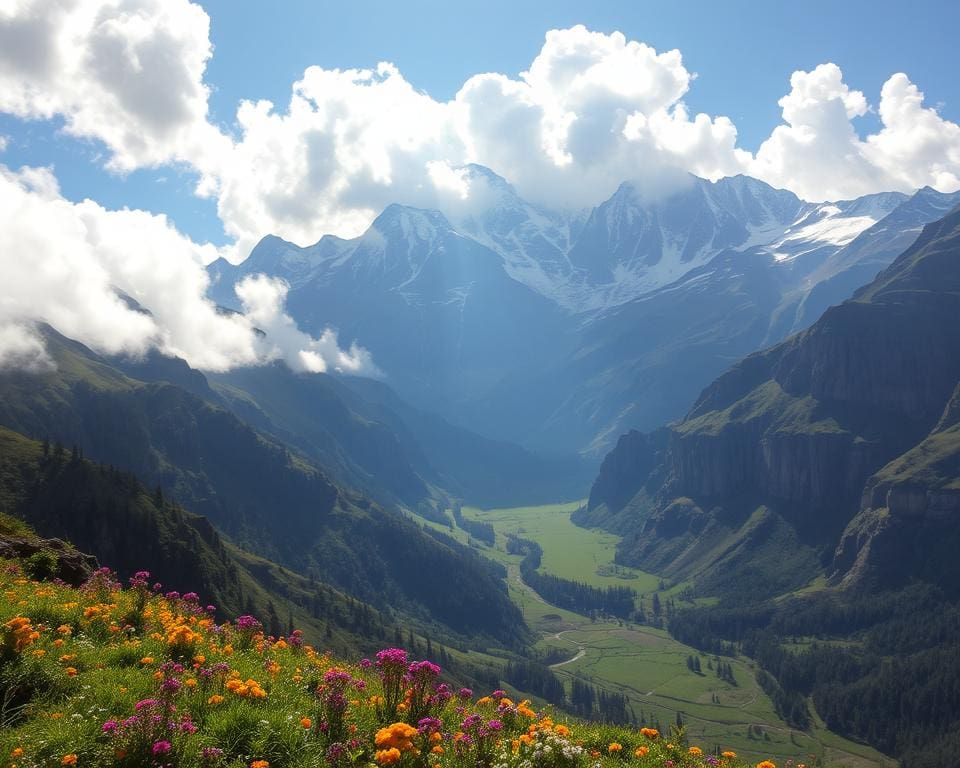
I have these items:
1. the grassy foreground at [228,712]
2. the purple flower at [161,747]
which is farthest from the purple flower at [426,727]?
the purple flower at [161,747]

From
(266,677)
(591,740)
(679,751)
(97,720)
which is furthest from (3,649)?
(679,751)

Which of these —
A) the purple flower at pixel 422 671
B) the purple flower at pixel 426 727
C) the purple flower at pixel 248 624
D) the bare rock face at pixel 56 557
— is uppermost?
the bare rock face at pixel 56 557

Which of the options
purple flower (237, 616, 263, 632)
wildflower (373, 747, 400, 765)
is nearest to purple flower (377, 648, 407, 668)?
wildflower (373, 747, 400, 765)

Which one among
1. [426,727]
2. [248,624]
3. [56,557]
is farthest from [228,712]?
[56,557]

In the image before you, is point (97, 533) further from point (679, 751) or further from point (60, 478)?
point (679, 751)

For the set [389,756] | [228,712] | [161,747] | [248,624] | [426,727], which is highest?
[248,624]

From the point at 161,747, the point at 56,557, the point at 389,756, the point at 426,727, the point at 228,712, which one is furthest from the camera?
the point at 56,557

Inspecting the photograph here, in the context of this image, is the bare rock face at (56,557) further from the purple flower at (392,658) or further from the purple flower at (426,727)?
the purple flower at (426,727)

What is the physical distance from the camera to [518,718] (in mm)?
19375

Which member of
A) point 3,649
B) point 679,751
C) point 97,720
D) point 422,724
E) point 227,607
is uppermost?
point 3,649

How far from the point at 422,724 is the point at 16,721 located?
30.8 ft

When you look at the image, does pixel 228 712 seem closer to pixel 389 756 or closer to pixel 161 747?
pixel 161 747

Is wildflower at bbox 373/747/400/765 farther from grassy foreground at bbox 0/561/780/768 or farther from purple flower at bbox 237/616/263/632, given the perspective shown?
purple flower at bbox 237/616/263/632

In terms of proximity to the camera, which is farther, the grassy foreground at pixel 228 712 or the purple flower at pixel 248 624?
the purple flower at pixel 248 624
